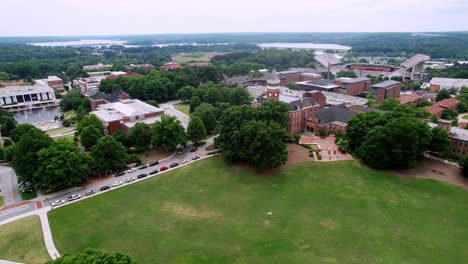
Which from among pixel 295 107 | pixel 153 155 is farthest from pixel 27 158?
pixel 295 107

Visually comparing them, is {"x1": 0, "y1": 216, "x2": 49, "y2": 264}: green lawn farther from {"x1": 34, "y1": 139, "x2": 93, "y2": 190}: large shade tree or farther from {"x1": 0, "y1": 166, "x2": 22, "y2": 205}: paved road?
{"x1": 0, "y1": 166, "x2": 22, "y2": 205}: paved road

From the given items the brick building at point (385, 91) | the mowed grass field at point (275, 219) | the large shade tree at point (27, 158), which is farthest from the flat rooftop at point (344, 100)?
the large shade tree at point (27, 158)

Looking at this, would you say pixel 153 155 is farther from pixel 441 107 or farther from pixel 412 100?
pixel 412 100

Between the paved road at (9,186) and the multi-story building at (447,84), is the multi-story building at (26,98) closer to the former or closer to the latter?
the paved road at (9,186)

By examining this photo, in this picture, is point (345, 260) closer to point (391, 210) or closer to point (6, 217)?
point (391, 210)

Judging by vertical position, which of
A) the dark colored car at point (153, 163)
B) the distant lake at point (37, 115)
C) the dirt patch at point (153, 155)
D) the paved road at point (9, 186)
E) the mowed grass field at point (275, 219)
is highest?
the dark colored car at point (153, 163)
